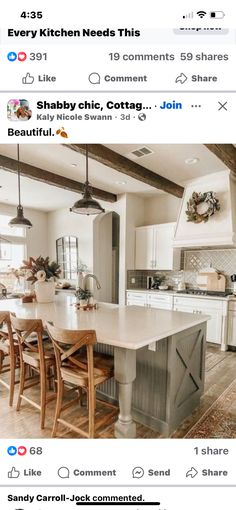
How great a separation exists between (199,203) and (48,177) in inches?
93.5

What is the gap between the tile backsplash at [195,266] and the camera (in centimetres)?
396

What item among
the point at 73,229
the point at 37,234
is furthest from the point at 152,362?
the point at 37,234

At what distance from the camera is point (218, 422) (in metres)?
1.83

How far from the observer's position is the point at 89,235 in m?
5.44

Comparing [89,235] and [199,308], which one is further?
[89,235]
